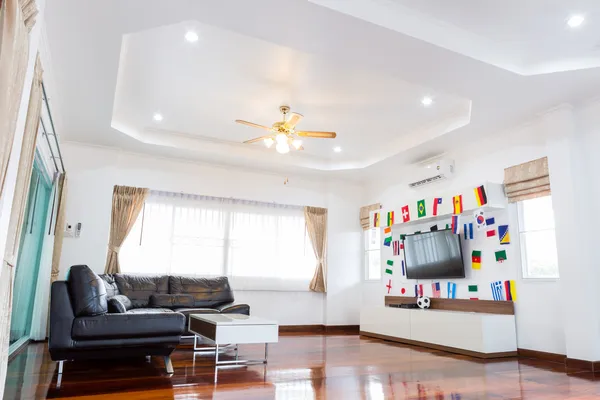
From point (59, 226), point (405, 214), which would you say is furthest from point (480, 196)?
point (59, 226)

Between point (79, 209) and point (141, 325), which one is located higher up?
point (79, 209)

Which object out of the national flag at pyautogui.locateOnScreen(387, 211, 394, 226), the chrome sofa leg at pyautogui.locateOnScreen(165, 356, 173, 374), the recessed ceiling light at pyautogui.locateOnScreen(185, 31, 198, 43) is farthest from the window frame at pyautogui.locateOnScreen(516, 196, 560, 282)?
the recessed ceiling light at pyautogui.locateOnScreen(185, 31, 198, 43)

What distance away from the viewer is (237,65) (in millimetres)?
4395

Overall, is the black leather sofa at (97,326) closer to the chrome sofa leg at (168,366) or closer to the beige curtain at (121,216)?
the chrome sofa leg at (168,366)

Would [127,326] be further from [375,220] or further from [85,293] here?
[375,220]

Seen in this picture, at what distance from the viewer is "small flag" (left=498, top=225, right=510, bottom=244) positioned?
5.29 meters

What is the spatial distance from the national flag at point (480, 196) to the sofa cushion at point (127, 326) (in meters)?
3.95

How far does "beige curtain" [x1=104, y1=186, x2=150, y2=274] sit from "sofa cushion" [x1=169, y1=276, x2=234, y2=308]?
3.22 ft

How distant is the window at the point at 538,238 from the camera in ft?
16.1

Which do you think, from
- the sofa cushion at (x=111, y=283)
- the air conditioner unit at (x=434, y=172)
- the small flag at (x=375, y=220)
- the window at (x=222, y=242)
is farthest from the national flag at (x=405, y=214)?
the sofa cushion at (x=111, y=283)

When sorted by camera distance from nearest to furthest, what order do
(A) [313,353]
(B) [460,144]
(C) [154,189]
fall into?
(A) [313,353] < (B) [460,144] < (C) [154,189]

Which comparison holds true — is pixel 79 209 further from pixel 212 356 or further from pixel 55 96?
pixel 212 356

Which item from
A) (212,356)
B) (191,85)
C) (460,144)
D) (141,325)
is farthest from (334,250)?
(141,325)

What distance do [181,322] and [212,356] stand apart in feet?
3.85
